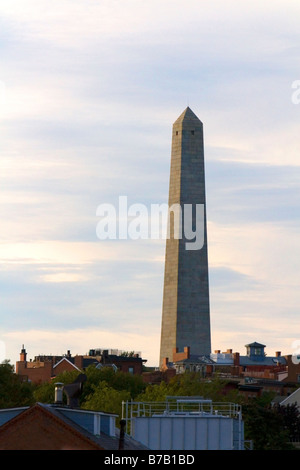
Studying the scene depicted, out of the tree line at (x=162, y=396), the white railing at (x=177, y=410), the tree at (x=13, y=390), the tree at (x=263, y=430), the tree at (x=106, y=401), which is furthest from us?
the tree at (x=13, y=390)

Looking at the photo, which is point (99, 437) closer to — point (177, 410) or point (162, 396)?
point (177, 410)

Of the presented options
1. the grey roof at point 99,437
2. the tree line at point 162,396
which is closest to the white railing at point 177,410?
the grey roof at point 99,437

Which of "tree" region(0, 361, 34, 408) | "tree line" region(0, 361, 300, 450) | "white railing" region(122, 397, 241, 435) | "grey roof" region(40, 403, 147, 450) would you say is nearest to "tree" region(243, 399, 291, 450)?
"tree line" region(0, 361, 300, 450)

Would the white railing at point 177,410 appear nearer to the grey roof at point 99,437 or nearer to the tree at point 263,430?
the tree at point 263,430

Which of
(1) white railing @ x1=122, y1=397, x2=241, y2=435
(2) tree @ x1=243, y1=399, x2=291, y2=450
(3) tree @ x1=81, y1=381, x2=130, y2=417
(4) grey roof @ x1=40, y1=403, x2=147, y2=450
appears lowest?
(4) grey roof @ x1=40, y1=403, x2=147, y2=450

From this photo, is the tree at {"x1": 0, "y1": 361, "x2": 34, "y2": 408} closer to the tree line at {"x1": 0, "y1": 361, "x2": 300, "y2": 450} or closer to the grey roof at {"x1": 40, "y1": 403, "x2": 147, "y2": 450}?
the tree line at {"x1": 0, "y1": 361, "x2": 300, "y2": 450}

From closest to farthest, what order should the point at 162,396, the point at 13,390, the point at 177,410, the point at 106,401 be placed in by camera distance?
1. the point at 177,410
2. the point at 162,396
3. the point at 106,401
4. the point at 13,390

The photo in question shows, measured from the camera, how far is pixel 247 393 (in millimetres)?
195375

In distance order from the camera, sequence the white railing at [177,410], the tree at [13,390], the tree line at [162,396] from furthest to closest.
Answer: the tree at [13,390] < the tree line at [162,396] < the white railing at [177,410]

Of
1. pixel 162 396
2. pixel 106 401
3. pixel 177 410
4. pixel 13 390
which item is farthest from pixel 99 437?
pixel 13 390

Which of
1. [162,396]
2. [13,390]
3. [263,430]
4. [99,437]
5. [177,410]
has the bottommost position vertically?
[99,437]
